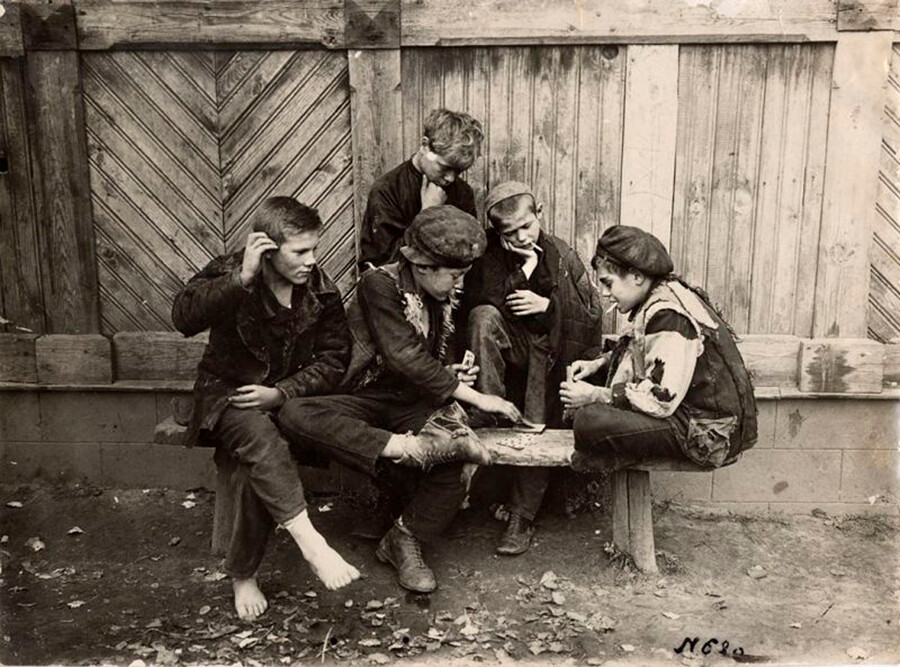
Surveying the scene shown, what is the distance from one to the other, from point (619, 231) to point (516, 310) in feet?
2.30

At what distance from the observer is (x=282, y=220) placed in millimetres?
4055

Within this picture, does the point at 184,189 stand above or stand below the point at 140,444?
above

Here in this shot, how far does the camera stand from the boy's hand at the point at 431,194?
4.77 meters

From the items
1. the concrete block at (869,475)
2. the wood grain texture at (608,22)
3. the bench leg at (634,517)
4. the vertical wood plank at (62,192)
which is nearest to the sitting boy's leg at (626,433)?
the bench leg at (634,517)

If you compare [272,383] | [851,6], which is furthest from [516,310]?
[851,6]

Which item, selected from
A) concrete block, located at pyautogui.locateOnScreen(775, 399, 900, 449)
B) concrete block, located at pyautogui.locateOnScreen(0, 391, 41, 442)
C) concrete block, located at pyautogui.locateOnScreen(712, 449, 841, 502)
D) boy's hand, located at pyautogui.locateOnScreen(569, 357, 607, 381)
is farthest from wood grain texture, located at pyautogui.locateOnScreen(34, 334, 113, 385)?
concrete block, located at pyautogui.locateOnScreen(775, 399, 900, 449)

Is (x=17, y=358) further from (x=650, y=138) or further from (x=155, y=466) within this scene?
(x=650, y=138)

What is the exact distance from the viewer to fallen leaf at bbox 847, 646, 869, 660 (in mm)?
3918

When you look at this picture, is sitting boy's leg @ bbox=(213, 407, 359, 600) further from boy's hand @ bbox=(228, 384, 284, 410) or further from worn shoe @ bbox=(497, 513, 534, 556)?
worn shoe @ bbox=(497, 513, 534, 556)

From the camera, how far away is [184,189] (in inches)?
208

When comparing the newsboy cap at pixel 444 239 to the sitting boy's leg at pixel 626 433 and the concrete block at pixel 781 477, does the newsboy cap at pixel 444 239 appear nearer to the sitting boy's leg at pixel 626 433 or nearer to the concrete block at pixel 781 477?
the sitting boy's leg at pixel 626 433

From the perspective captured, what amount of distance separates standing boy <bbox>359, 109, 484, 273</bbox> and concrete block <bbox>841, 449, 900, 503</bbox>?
2.59 metres

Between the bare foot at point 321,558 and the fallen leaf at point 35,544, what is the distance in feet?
5.55

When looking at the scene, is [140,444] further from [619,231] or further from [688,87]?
[688,87]
